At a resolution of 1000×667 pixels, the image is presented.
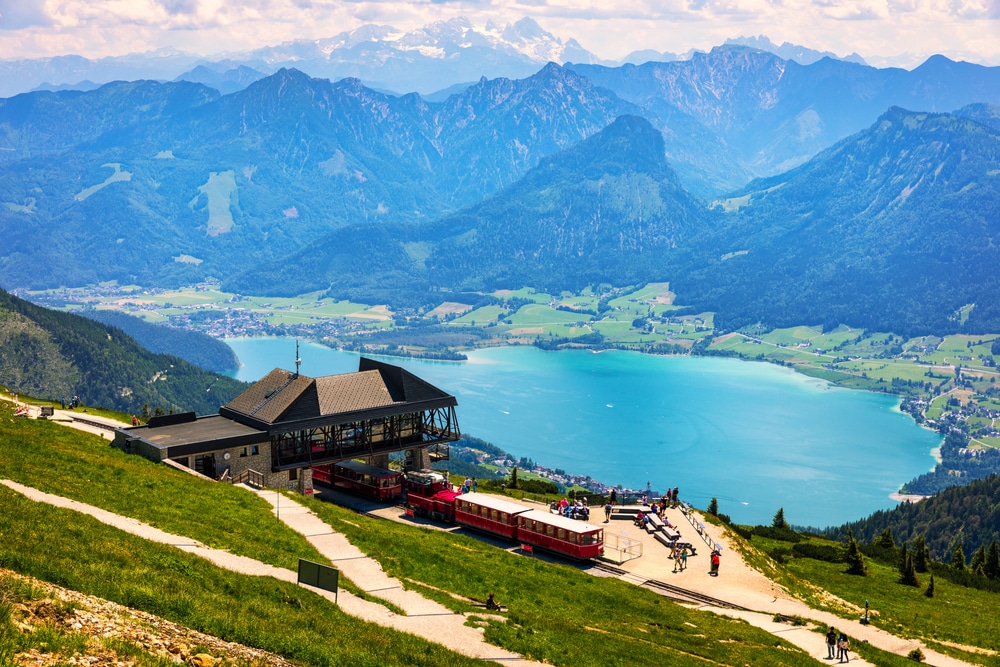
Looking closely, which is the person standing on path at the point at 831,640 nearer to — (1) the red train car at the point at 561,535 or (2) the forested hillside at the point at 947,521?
(1) the red train car at the point at 561,535

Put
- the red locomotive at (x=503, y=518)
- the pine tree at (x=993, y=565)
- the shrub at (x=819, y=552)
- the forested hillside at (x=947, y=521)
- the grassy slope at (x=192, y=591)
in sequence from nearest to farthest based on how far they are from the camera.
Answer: the grassy slope at (x=192, y=591), the red locomotive at (x=503, y=518), the shrub at (x=819, y=552), the pine tree at (x=993, y=565), the forested hillside at (x=947, y=521)

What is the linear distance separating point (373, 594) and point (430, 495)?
950 inches

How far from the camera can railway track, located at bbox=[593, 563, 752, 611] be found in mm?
49250

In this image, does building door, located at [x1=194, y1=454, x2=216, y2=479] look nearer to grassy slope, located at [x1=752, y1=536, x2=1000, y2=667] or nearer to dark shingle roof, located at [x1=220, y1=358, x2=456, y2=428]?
dark shingle roof, located at [x1=220, y1=358, x2=456, y2=428]

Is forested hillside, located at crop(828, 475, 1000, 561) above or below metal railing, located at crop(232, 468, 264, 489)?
below

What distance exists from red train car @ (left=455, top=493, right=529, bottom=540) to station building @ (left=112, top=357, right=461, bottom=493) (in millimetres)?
8482

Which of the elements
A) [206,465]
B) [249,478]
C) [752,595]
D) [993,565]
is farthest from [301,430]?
[993,565]

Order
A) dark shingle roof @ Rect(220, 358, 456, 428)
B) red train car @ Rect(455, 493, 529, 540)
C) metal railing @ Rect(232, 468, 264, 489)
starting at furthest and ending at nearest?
dark shingle roof @ Rect(220, 358, 456, 428) → metal railing @ Rect(232, 468, 264, 489) → red train car @ Rect(455, 493, 529, 540)

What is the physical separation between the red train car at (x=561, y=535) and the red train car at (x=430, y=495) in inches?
193

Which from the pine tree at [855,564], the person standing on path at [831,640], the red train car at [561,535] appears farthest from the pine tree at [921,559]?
the person standing on path at [831,640]

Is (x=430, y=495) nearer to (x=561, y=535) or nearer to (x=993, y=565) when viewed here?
(x=561, y=535)

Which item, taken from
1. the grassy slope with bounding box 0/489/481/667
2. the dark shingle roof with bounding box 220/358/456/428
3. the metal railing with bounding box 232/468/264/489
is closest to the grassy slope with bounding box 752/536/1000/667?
the dark shingle roof with bounding box 220/358/456/428

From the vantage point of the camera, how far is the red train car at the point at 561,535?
5422 centimetres

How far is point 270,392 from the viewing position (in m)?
64.0
